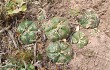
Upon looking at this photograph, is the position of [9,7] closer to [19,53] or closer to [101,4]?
[19,53]

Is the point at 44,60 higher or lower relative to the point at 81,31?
lower

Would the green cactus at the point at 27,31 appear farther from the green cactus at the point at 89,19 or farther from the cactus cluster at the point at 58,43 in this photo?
the green cactus at the point at 89,19

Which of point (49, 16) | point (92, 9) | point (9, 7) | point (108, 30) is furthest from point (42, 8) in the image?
point (108, 30)

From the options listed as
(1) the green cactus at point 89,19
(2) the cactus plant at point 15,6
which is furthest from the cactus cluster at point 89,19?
(2) the cactus plant at point 15,6

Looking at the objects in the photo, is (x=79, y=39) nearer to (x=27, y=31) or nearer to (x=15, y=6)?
(x=27, y=31)

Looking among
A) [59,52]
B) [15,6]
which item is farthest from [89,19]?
[15,6]

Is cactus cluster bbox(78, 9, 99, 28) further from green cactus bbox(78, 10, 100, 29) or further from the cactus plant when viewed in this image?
the cactus plant
